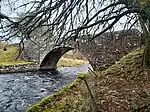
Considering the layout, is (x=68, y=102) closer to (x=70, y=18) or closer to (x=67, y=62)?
(x=70, y=18)

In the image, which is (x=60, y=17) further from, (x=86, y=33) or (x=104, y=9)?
(x=104, y=9)

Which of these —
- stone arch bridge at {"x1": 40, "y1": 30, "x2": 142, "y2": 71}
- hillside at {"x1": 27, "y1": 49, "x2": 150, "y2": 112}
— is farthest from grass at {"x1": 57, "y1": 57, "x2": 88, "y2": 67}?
hillside at {"x1": 27, "y1": 49, "x2": 150, "y2": 112}

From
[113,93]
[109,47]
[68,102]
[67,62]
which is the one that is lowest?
[67,62]

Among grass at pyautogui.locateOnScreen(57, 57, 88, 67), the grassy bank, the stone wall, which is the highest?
the stone wall

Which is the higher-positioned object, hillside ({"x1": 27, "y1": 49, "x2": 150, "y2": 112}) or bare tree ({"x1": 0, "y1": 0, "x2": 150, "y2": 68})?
bare tree ({"x1": 0, "y1": 0, "x2": 150, "y2": 68})

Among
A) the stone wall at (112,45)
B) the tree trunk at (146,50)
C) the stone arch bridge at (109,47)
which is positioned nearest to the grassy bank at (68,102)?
the stone arch bridge at (109,47)

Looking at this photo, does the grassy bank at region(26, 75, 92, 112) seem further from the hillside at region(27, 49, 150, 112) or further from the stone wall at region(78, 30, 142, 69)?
the stone wall at region(78, 30, 142, 69)

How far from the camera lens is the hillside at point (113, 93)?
4.17m

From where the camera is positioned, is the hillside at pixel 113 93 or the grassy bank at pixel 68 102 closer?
the hillside at pixel 113 93

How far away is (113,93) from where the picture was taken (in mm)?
4840

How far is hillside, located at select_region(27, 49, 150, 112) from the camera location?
4.17 m

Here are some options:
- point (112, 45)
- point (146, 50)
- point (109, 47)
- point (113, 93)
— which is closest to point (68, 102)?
point (113, 93)

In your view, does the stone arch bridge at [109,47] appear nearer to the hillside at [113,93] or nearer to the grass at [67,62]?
the hillside at [113,93]

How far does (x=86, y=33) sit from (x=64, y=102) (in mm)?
1366
